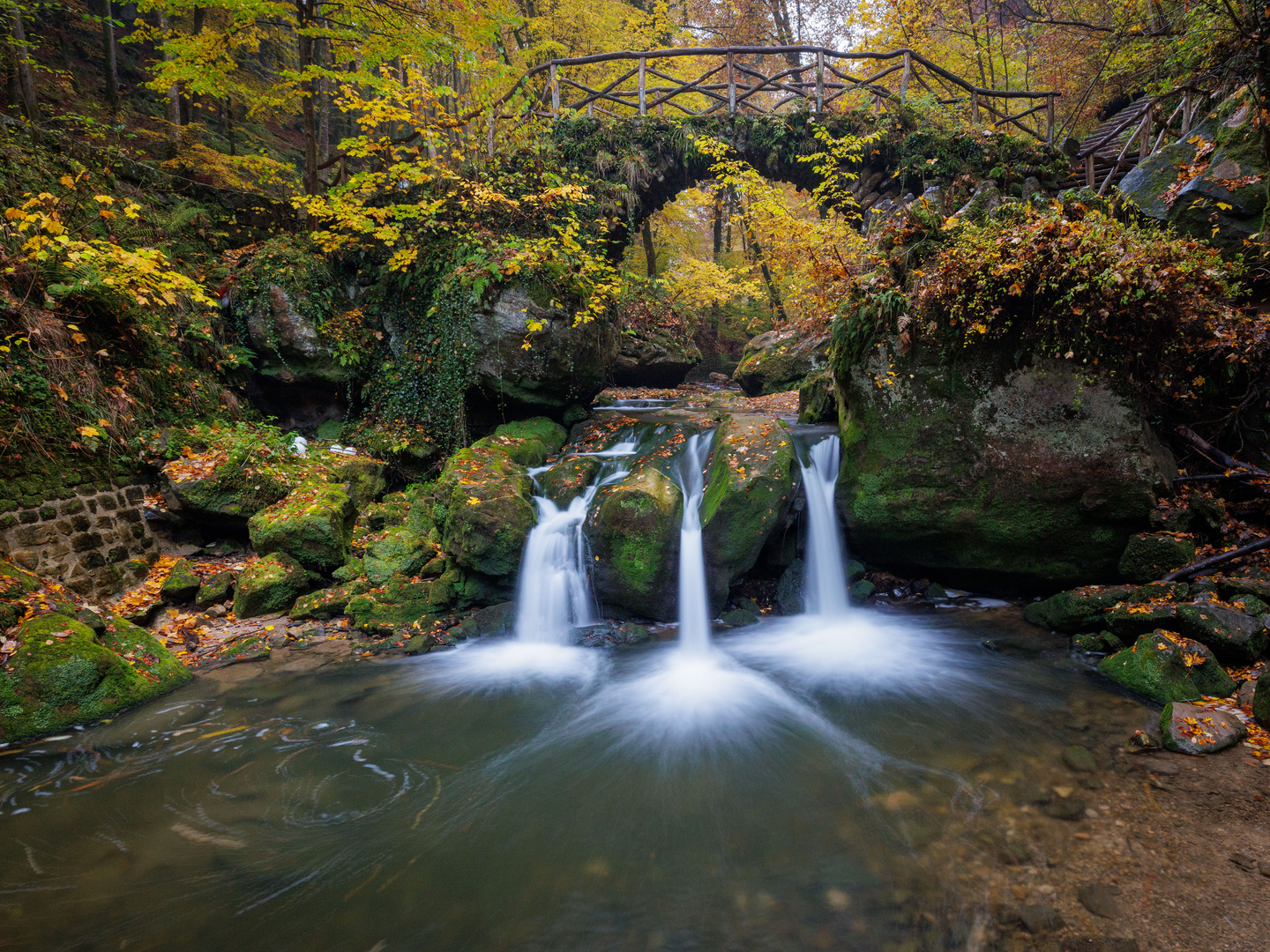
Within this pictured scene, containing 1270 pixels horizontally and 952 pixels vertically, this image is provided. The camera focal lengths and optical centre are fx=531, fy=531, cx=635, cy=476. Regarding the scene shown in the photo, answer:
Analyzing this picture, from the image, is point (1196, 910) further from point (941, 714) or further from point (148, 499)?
point (148, 499)

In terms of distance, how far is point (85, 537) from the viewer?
19.0 ft

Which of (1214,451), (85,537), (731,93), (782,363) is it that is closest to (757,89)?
(731,93)

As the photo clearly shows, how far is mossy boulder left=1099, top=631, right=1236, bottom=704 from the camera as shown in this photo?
4.03m

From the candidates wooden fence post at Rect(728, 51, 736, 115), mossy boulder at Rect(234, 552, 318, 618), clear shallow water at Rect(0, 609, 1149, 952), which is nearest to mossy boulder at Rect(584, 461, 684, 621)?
clear shallow water at Rect(0, 609, 1149, 952)

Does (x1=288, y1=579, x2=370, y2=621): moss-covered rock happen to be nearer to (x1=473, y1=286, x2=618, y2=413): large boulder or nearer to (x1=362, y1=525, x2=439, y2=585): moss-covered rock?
(x1=362, y1=525, x2=439, y2=585): moss-covered rock

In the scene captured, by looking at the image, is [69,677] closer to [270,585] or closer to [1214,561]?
[270,585]

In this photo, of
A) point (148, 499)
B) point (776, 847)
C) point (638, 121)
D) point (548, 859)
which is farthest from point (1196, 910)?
point (638, 121)

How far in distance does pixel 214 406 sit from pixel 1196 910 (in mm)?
10534

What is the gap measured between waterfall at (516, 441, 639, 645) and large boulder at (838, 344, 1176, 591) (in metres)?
3.44

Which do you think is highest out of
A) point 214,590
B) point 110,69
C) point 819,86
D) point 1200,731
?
point 110,69

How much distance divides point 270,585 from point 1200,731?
28.0 feet

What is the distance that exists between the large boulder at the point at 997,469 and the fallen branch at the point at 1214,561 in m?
0.49

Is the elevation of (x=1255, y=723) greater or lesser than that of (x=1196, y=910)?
greater

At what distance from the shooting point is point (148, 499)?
6.53 metres
